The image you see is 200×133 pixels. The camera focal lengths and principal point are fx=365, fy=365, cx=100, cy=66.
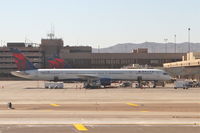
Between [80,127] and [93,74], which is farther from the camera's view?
[93,74]

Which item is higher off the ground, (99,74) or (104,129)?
(99,74)

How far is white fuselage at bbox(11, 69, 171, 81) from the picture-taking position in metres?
78.2

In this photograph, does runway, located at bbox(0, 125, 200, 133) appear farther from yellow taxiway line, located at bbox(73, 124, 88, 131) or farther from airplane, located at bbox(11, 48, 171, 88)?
airplane, located at bbox(11, 48, 171, 88)

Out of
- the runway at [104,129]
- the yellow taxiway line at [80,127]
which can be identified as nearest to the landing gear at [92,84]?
the yellow taxiway line at [80,127]

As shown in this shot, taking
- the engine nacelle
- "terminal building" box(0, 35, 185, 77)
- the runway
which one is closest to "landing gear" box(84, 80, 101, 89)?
the engine nacelle

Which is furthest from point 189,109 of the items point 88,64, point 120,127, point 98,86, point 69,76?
point 88,64

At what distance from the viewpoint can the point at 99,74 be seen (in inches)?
3150

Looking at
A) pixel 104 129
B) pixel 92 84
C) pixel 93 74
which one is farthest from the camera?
pixel 93 74

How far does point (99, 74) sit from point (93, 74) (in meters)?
1.31

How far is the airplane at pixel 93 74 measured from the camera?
257 feet

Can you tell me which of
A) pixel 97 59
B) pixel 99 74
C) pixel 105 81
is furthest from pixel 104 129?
pixel 97 59

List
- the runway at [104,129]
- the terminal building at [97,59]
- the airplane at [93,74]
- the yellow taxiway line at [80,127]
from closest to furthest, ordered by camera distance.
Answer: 1. the runway at [104,129]
2. the yellow taxiway line at [80,127]
3. the airplane at [93,74]
4. the terminal building at [97,59]

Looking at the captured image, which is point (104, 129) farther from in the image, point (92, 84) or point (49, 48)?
point (49, 48)

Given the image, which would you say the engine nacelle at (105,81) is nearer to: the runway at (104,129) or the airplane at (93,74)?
the airplane at (93,74)
